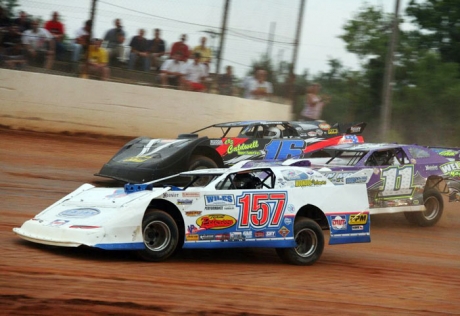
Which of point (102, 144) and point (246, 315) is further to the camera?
point (102, 144)

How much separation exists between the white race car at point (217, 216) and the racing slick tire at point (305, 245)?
0.04 feet

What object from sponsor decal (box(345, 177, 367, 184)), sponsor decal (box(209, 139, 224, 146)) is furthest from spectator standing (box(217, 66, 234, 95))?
sponsor decal (box(345, 177, 367, 184))

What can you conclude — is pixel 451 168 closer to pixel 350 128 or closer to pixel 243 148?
pixel 350 128

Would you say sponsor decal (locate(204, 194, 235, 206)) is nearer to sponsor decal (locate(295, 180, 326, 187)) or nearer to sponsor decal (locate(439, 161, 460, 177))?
sponsor decal (locate(295, 180, 326, 187))

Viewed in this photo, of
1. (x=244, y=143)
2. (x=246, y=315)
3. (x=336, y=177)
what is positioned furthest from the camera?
(x=244, y=143)

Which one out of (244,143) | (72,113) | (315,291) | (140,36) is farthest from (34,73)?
(315,291)

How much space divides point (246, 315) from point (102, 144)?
1127cm

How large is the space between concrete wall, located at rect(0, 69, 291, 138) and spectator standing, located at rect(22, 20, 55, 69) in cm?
35

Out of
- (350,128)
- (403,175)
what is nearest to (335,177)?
(403,175)

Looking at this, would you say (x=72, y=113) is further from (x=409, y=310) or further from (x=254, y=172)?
(x=409, y=310)

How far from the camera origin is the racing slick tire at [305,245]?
8523 mm

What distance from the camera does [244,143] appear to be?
13055 mm

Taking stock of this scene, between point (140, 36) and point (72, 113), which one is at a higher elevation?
point (140, 36)

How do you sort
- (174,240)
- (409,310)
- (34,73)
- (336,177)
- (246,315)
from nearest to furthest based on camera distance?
(246,315), (409,310), (174,240), (336,177), (34,73)
